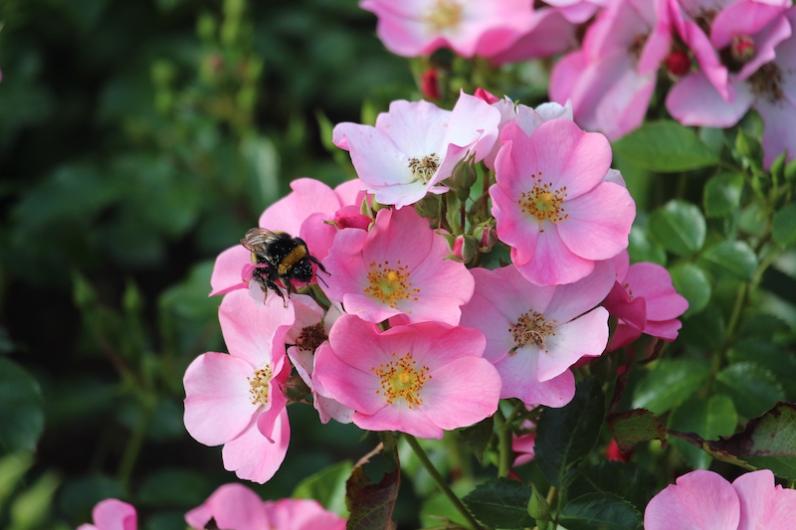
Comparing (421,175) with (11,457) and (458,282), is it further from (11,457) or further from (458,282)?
(11,457)

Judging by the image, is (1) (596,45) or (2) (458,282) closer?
(2) (458,282)

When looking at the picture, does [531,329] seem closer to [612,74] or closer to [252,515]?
[252,515]

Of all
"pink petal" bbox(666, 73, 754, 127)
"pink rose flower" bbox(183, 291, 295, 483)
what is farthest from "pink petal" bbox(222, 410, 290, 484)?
"pink petal" bbox(666, 73, 754, 127)

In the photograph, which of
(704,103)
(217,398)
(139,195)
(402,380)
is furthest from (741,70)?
(139,195)

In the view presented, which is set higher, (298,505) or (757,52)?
(757,52)

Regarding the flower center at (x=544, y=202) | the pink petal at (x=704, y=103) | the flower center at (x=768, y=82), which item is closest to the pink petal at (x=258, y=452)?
the flower center at (x=544, y=202)

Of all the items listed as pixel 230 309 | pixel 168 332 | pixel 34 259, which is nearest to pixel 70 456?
pixel 34 259
